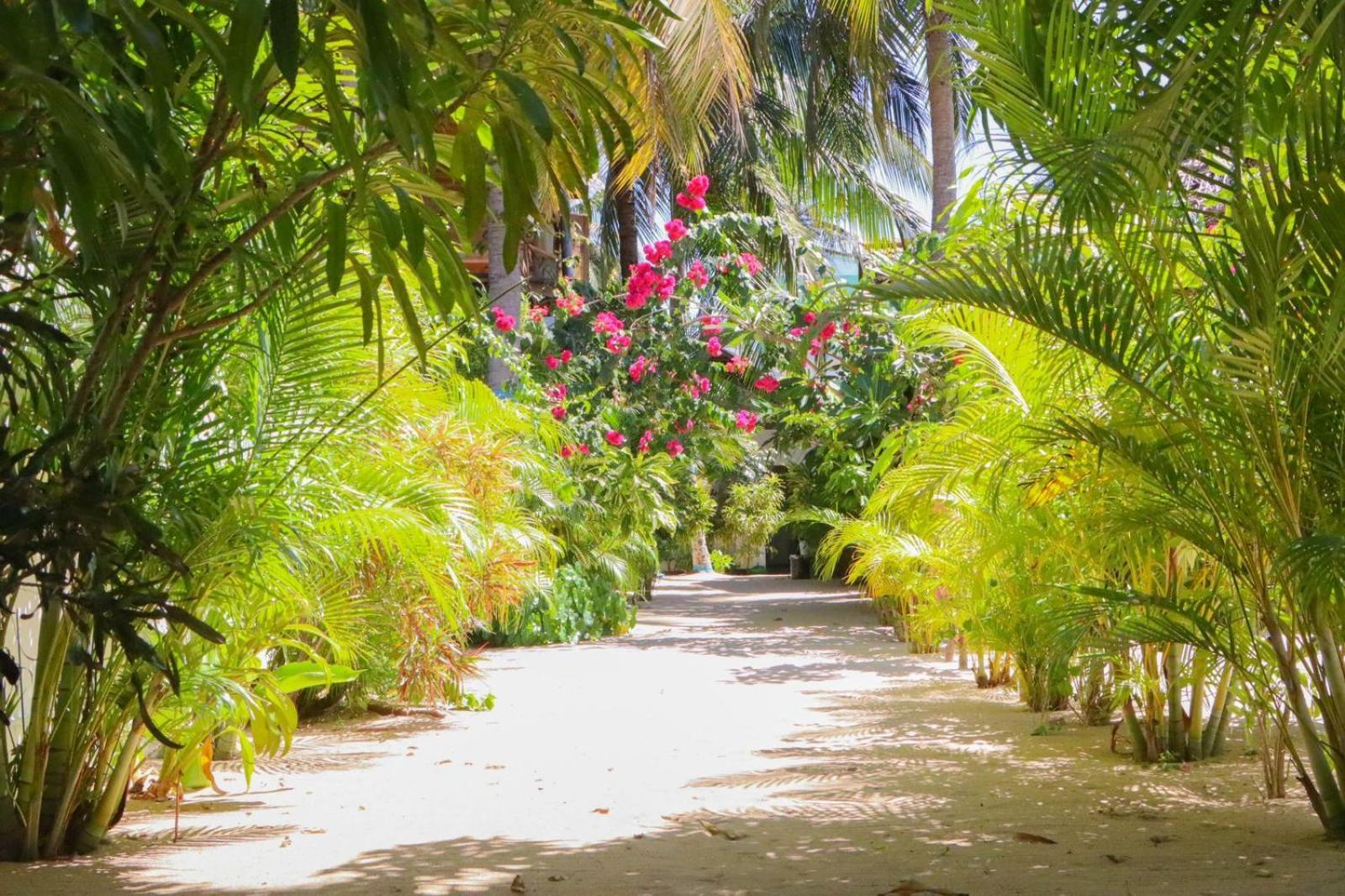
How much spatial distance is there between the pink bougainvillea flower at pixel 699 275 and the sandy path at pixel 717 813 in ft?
18.0

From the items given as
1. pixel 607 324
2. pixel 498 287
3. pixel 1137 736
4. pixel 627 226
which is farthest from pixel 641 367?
pixel 1137 736

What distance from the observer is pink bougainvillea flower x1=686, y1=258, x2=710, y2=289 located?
42.2 ft

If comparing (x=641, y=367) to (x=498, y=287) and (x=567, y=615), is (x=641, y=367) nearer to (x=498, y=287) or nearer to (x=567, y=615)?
(x=498, y=287)

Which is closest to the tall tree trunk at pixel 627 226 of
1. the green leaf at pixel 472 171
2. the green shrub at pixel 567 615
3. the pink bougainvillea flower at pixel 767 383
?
the pink bougainvillea flower at pixel 767 383

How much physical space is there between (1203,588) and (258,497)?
3675 mm

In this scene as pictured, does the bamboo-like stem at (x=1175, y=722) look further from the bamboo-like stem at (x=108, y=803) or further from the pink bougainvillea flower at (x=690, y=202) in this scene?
the pink bougainvillea flower at (x=690, y=202)

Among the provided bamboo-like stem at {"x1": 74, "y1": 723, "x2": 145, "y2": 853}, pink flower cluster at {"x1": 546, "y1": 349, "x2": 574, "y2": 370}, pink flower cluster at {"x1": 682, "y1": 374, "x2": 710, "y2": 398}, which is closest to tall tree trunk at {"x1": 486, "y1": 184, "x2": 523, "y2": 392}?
pink flower cluster at {"x1": 546, "y1": 349, "x2": 574, "y2": 370}

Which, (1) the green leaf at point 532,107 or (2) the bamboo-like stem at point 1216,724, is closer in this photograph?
(1) the green leaf at point 532,107

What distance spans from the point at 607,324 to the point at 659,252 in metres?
0.88

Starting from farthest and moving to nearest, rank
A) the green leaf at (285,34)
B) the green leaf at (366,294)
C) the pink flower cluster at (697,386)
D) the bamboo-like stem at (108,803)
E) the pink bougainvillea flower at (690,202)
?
the pink flower cluster at (697,386) → the pink bougainvillea flower at (690,202) → the bamboo-like stem at (108,803) → the green leaf at (366,294) → the green leaf at (285,34)

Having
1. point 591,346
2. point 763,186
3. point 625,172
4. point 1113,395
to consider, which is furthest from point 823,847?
point 763,186

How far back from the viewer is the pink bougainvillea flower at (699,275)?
12875 millimetres

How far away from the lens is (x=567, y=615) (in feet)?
41.2

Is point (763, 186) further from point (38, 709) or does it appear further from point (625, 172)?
point (38, 709)
